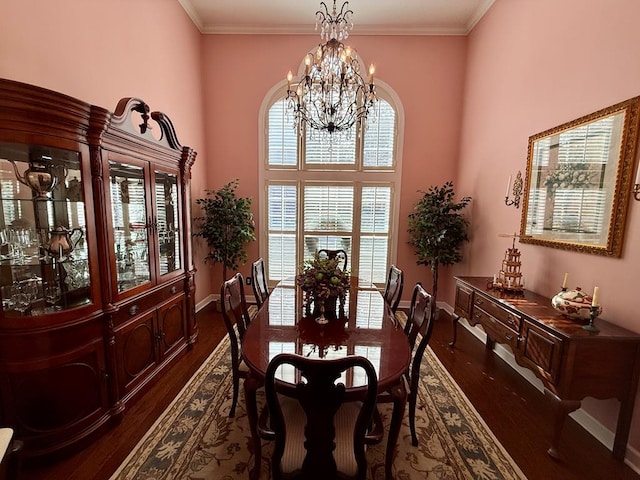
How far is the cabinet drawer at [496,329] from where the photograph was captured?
2090mm

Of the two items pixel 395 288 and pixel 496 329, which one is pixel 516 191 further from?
pixel 395 288

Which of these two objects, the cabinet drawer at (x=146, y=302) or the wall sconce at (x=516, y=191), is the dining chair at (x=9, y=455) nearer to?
the cabinet drawer at (x=146, y=302)

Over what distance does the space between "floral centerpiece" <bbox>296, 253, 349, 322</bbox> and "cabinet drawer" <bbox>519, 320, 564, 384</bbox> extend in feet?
4.23

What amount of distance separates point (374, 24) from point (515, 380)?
4.60 metres

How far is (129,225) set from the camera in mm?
2229

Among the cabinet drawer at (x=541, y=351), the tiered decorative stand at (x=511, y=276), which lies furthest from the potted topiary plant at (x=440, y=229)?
the cabinet drawer at (x=541, y=351)

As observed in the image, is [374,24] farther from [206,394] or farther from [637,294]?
[206,394]

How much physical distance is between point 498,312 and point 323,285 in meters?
1.51

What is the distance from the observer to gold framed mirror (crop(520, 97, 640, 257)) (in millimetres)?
1822

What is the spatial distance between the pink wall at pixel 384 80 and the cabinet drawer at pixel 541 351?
7.89ft

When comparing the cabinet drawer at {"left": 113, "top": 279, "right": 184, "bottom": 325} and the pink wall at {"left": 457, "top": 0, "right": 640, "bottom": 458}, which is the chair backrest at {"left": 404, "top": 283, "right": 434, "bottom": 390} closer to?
the pink wall at {"left": 457, "top": 0, "right": 640, "bottom": 458}

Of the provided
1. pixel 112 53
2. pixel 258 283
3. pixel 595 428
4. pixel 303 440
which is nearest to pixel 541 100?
pixel 595 428

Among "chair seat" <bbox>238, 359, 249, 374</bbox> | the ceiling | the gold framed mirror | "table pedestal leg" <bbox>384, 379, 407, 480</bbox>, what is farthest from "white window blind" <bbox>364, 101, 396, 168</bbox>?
"table pedestal leg" <bbox>384, 379, 407, 480</bbox>

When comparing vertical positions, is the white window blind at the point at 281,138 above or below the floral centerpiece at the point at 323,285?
above
